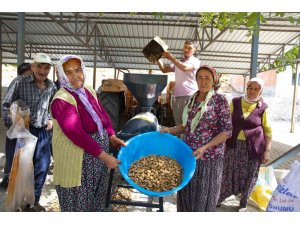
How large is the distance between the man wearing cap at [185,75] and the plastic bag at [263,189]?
1220mm

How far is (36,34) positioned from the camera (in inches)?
419

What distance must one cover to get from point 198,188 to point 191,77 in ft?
5.76

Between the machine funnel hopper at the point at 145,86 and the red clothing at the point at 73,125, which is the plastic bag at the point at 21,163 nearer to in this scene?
the red clothing at the point at 73,125

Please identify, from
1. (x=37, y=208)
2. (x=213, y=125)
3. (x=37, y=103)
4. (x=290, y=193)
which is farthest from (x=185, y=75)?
(x=37, y=208)

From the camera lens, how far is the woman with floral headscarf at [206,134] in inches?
93.7

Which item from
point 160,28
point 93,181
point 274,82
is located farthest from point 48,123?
point 274,82

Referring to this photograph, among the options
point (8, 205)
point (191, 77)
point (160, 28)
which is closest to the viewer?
point (8, 205)

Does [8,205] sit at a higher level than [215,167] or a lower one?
lower

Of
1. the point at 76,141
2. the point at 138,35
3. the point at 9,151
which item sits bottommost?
the point at 9,151

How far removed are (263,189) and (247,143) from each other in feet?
2.19

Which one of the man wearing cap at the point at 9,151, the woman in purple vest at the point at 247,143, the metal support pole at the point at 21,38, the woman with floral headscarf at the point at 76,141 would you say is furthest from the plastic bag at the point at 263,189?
the metal support pole at the point at 21,38

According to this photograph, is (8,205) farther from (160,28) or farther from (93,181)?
(160,28)

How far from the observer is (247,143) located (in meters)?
3.42

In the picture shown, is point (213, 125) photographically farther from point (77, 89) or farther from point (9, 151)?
point (9, 151)
